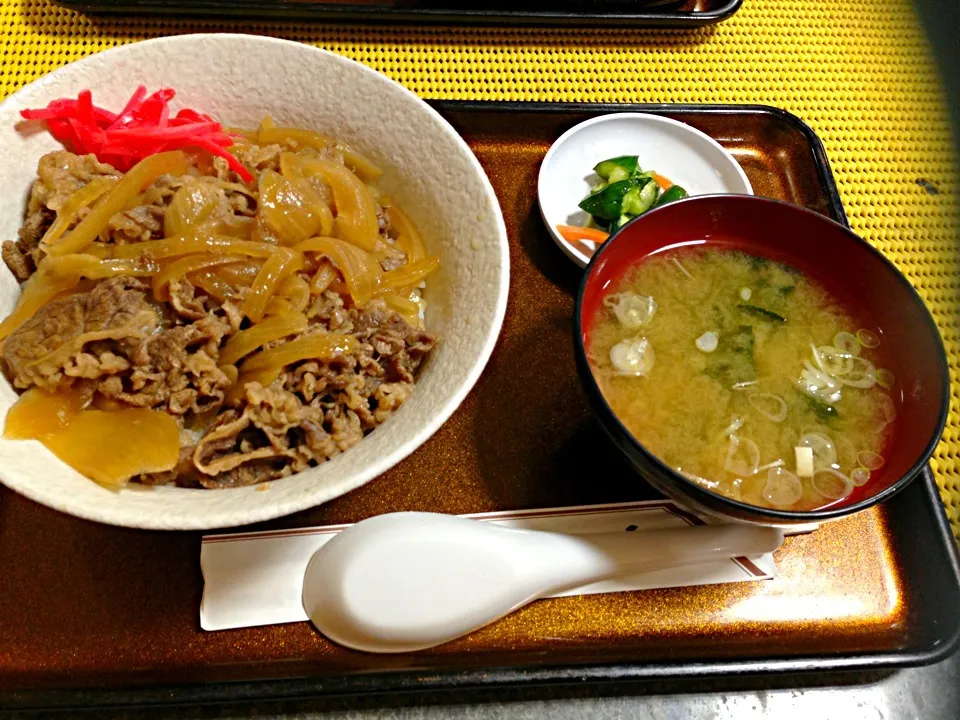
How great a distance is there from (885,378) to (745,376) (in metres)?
0.30

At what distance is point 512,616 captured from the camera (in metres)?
1.34

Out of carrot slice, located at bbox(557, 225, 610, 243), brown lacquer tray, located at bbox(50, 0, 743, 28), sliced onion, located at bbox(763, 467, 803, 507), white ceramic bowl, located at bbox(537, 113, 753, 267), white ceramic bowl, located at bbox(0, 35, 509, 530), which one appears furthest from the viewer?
brown lacquer tray, located at bbox(50, 0, 743, 28)

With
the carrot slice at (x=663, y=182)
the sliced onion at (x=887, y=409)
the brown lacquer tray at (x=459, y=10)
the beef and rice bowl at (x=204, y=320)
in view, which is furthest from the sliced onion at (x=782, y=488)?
the brown lacquer tray at (x=459, y=10)

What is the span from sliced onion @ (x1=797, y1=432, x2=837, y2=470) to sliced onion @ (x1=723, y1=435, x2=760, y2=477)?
0.10m

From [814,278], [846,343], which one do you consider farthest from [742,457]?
[814,278]

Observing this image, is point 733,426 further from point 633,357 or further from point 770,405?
point 633,357

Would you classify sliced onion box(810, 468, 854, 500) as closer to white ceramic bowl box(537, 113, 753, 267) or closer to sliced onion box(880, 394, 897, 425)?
sliced onion box(880, 394, 897, 425)

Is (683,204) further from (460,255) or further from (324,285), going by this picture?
(324,285)

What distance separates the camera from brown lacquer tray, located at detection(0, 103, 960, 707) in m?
1.23

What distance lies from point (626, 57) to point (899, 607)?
1973mm

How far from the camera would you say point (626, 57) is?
232 cm

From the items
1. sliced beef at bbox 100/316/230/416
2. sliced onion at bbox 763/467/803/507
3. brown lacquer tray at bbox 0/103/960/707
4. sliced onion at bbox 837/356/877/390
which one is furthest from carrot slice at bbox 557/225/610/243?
sliced beef at bbox 100/316/230/416

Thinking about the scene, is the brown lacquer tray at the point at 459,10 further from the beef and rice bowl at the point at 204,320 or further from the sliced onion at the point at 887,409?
the sliced onion at the point at 887,409

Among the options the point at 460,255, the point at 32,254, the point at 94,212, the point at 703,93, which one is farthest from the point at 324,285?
the point at 703,93
